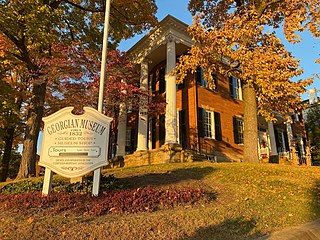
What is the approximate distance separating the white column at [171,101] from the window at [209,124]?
9.95ft

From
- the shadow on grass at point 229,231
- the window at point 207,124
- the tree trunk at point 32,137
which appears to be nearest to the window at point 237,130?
the window at point 207,124

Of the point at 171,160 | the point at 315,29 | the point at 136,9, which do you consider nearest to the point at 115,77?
the point at 136,9

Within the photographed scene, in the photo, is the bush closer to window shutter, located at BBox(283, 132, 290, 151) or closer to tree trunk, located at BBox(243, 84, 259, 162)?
tree trunk, located at BBox(243, 84, 259, 162)

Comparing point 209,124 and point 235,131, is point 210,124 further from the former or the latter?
point 235,131

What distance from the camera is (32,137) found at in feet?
51.3

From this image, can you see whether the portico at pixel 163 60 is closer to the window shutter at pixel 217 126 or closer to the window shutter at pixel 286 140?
the window shutter at pixel 217 126

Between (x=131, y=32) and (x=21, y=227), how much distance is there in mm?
17734

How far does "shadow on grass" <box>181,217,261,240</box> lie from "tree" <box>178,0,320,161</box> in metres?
8.86

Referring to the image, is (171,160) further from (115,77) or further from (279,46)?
(279,46)

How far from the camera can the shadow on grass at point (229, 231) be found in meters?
6.19

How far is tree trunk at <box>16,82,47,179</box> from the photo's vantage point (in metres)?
15.1

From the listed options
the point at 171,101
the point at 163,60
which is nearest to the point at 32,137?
the point at 171,101

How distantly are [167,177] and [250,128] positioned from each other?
6.37 m

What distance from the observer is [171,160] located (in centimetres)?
1894
